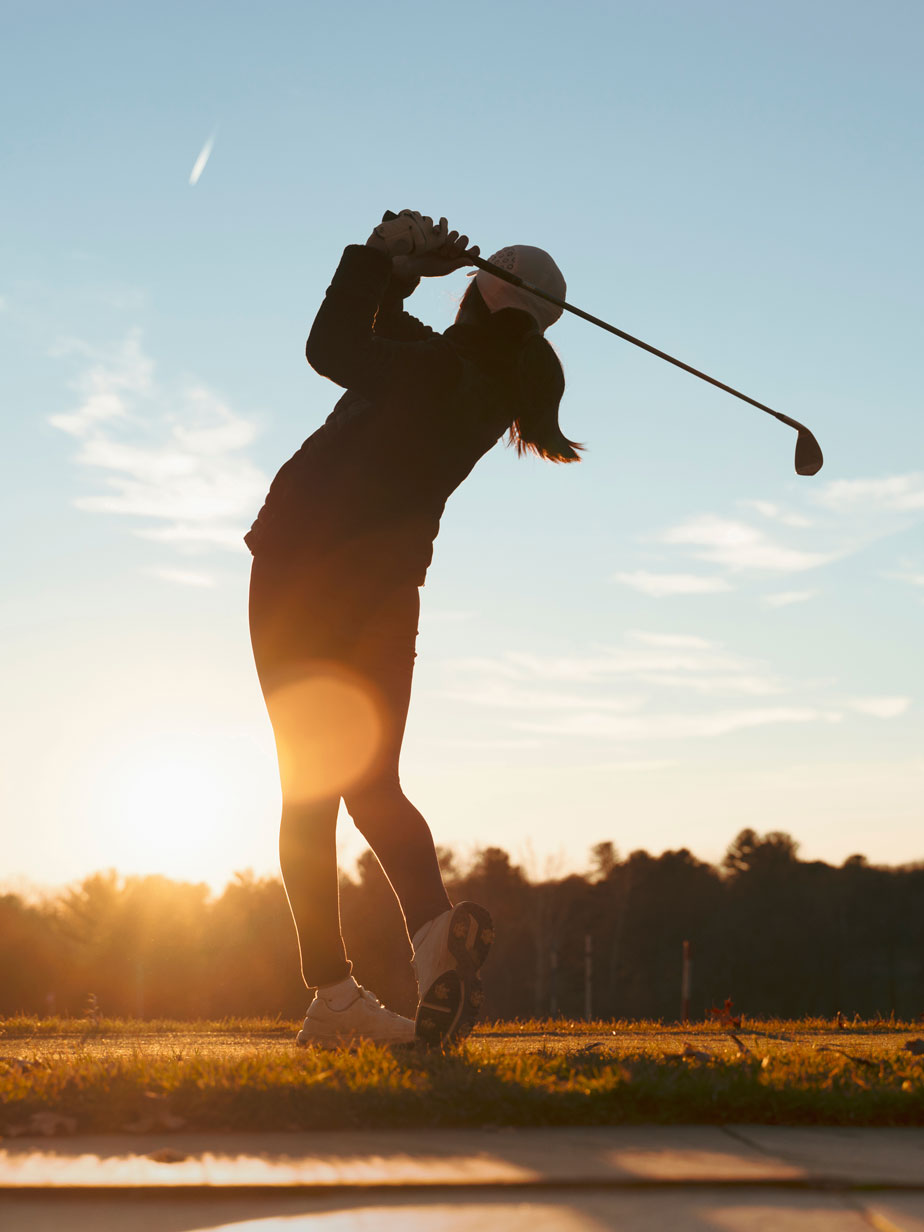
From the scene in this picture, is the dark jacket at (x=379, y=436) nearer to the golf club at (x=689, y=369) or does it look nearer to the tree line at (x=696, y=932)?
the golf club at (x=689, y=369)

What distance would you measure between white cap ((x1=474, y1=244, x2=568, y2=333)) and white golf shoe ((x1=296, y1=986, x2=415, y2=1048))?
2126 mm

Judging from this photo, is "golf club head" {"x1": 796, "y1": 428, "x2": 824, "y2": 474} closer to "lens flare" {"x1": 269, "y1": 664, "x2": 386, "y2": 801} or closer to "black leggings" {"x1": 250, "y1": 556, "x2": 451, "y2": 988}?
"black leggings" {"x1": 250, "y1": 556, "x2": 451, "y2": 988}

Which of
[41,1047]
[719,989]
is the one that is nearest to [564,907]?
[719,989]

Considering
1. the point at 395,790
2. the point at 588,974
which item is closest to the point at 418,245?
the point at 395,790

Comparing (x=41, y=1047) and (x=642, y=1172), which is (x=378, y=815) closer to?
(x=642, y=1172)

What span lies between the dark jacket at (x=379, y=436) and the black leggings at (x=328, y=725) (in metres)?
0.11

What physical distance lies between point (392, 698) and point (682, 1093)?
1534mm

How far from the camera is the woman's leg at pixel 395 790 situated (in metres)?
3.44

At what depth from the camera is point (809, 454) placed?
19.1 feet

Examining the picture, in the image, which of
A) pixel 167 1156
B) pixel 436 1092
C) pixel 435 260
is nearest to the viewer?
pixel 167 1156

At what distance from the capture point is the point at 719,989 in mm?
71188

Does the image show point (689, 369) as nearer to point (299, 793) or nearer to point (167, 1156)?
point (299, 793)

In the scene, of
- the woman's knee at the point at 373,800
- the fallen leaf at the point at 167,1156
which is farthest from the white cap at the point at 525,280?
the fallen leaf at the point at 167,1156

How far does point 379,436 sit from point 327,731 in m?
0.88
